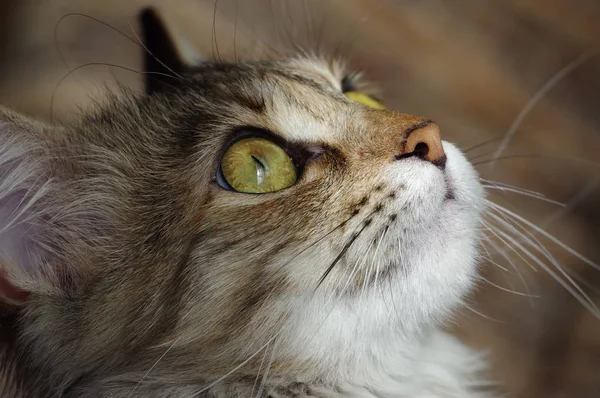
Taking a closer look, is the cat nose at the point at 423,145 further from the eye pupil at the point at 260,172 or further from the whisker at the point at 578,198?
the whisker at the point at 578,198

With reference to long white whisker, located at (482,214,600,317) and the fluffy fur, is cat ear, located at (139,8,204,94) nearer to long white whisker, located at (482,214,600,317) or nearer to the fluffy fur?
the fluffy fur

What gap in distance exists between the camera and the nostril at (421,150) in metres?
0.95

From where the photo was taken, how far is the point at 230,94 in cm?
107

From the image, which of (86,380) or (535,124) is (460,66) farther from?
(86,380)

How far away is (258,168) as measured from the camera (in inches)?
37.9

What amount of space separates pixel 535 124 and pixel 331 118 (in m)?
1.28

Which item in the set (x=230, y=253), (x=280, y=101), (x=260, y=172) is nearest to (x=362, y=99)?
(x=280, y=101)

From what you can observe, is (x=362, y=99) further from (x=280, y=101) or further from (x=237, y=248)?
(x=237, y=248)

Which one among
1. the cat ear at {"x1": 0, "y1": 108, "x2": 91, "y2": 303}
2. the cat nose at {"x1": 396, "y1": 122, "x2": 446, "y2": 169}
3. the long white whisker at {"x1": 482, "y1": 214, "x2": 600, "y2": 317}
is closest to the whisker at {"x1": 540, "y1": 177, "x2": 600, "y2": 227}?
the long white whisker at {"x1": 482, "y1": 214, "x2": 600, "y2": 317}

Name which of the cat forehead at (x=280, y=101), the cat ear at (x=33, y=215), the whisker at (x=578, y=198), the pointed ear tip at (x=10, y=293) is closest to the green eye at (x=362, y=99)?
the cat forehead at (x=280, y=101)

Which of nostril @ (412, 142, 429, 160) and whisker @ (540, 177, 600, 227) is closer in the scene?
nostril @ (412, 142, 429, 160)

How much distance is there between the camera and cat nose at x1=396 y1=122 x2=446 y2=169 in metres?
0.95

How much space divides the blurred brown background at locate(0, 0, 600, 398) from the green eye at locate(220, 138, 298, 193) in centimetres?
80

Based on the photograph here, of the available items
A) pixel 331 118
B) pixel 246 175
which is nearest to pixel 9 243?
pixel 246 175
